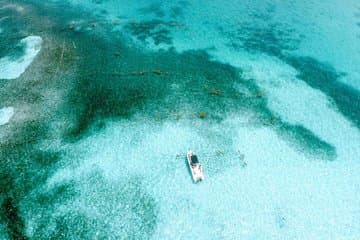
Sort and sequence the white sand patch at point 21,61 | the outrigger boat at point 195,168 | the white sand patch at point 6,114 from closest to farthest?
1. the outrigger boat at point 195,168
2. the white sand patch at point 6,114
3. the white sand patch at point 21,61

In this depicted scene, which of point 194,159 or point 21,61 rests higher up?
point 21,61

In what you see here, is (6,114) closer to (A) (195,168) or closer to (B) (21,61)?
(B) (21,61)

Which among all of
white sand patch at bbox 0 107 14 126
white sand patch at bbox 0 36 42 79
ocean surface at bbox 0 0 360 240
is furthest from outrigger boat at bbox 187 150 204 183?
white sand patch at bbox 0 36 42 79

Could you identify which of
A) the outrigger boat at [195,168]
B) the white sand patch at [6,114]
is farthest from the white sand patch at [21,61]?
the outrigger boat at [195,168]

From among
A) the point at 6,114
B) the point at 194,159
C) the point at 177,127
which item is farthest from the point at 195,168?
the point at 6,114

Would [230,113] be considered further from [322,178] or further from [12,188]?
[12,188]

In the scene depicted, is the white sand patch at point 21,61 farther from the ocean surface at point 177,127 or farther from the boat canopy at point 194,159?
the boat canopy at point 194,159
